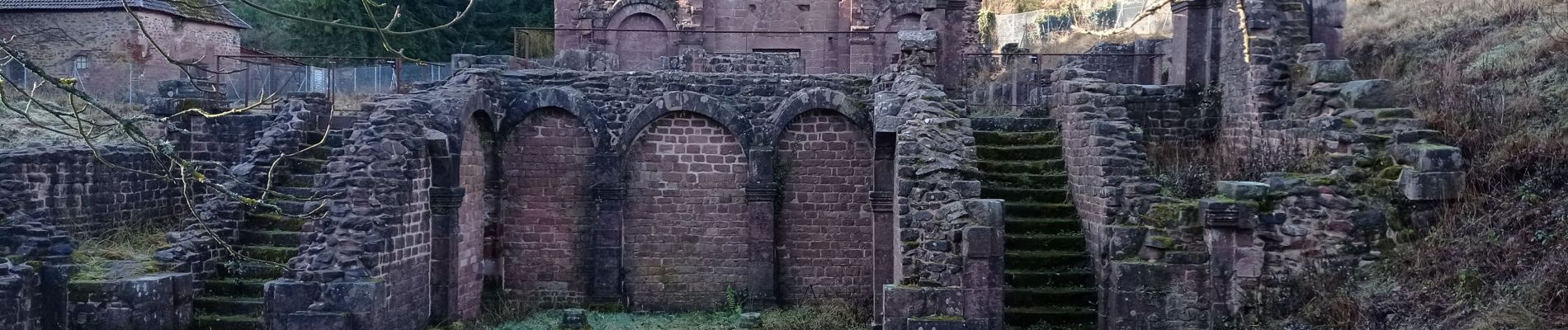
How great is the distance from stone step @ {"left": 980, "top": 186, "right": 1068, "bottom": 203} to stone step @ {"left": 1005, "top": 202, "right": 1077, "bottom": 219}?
145 mm

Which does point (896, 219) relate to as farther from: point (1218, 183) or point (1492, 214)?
point (1492, 214)

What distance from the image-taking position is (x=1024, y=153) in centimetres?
1309

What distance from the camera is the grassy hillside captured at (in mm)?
8672

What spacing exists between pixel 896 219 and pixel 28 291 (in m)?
8.93

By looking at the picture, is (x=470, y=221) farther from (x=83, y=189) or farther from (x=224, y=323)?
(x=83, y=189)

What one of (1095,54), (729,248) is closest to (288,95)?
(729,248)

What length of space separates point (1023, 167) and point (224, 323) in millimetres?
8875

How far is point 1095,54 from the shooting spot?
16.7 m

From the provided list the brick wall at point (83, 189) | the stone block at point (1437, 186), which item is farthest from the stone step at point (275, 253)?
the stone block at point (1437, 186)

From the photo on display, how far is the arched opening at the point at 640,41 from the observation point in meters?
21.3

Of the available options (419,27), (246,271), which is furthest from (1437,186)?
(419,27)

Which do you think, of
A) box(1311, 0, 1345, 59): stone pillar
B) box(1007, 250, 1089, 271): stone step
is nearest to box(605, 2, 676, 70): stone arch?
box(1007, 250, 1089, 271): stone step

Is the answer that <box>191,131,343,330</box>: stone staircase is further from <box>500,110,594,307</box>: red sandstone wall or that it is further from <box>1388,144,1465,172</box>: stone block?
<box>1388,144,1465,172</box>: stone block

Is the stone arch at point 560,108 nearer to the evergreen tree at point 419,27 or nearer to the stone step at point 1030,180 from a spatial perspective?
the stone step at point 1030,180
